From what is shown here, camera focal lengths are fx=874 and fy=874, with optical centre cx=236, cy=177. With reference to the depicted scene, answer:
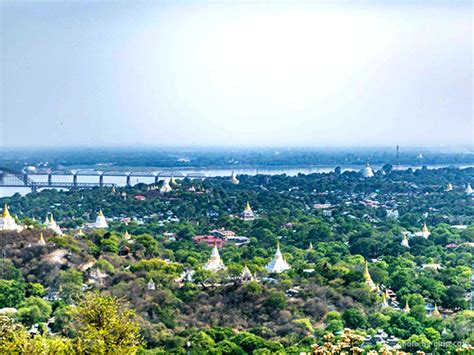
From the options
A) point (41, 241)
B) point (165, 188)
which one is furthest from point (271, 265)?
point (165, 188)

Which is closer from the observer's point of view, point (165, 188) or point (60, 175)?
point (165, 188)

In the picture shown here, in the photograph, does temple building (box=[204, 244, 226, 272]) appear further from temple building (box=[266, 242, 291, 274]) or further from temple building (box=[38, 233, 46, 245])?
temple building (box=[38, 233, 46, 245])

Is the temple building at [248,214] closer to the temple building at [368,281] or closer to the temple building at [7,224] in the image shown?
the temple building at [7,224]

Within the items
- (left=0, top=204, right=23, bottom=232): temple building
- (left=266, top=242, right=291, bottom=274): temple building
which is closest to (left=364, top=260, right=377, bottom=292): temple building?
(left=266, top=242, right=291, bottom=274): temple building

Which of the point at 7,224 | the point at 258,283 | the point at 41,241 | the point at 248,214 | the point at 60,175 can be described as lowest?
the point at 60,175

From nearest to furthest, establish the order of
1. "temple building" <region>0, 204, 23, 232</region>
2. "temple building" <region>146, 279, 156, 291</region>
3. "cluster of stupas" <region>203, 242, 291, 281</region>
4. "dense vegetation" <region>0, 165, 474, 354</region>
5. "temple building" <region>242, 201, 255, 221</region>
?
"dense vegetation" <region>0, 165, 474, 354</region> < "temple building" <region>146, 279, 156, 291</region> < "cluster of stupas" <region>203, 242, 291, 281</region> < "temple building" <region>0, 204, 23, 232</region> < "temple building" <region>242, 201, 255, 221</region>

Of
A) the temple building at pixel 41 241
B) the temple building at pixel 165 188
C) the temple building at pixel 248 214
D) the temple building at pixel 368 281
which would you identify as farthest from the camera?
the temple building at pixel 165 188

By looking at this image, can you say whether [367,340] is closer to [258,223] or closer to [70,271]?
[70,271]

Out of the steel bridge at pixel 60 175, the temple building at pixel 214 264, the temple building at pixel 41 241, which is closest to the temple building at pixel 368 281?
the temple building at pixel 214 264

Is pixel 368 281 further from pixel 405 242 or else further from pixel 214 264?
pixel 405 242
